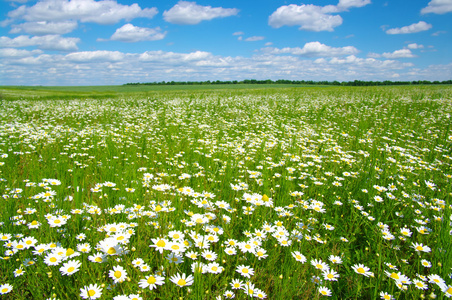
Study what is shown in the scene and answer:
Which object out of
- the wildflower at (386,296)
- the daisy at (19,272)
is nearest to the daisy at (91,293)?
the daisy at (19,272)

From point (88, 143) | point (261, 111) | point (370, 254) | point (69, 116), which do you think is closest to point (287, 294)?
point (370, 254)

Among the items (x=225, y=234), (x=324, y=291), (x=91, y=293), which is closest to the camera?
(x=91, y=293)

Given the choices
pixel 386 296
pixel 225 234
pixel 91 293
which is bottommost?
pixel 386 296

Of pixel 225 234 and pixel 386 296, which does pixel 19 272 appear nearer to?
pixel 225 234

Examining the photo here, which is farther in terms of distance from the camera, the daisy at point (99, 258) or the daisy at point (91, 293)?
the daisy at point (99, 258)

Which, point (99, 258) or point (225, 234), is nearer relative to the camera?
point (99, 258)

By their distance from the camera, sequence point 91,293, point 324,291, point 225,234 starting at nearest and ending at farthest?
point 91,293 < point 324,291 < point 225,234

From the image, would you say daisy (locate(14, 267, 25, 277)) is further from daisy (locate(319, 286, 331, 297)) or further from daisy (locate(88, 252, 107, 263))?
daisy (locate(319, 286, 331, 297))

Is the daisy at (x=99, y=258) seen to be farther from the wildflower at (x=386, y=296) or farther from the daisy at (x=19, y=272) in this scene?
the wildflower at (x=386, y=296)

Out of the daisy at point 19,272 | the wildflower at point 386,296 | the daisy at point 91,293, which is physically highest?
the daisy at point 91,293

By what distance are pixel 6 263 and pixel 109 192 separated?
1.15 meters

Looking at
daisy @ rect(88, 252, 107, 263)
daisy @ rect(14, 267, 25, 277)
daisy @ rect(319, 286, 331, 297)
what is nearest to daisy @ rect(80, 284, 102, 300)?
daisy @ rect(88, 252, 107, 263)

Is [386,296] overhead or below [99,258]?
below

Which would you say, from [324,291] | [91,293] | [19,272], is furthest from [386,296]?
[19,272]
